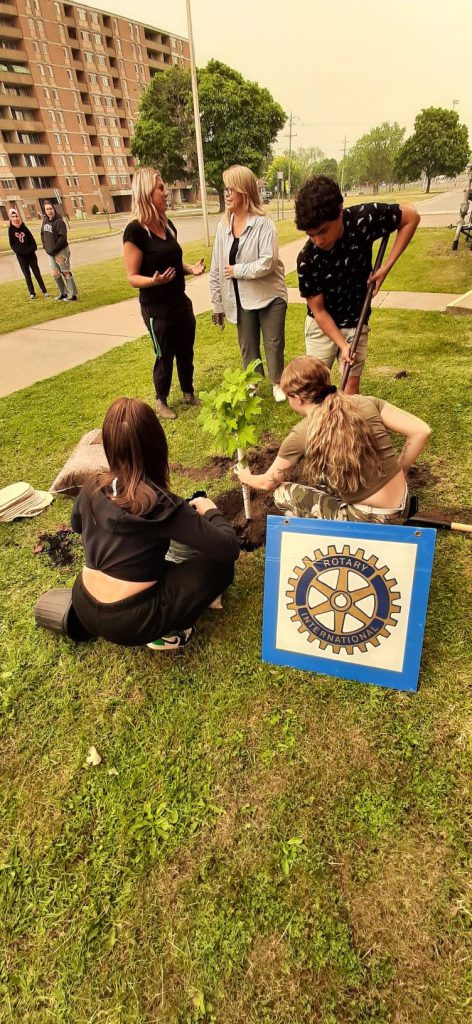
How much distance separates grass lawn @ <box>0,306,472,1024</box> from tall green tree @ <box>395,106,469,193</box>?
63.5 meters

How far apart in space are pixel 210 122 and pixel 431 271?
3453 centimetres

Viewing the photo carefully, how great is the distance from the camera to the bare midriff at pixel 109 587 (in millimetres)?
2031

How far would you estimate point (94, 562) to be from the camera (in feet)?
6.63

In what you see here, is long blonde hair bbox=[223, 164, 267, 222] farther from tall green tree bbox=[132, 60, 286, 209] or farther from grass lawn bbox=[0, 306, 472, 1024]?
tall green tree bbox=[132, 60, 286, 209]

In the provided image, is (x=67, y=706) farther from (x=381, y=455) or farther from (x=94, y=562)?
(x=381, y=455)

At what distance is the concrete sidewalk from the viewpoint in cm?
659

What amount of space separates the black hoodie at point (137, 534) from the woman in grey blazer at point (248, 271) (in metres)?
2.02

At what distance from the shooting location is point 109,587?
2045 mm

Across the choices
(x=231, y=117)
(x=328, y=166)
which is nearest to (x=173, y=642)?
(x=231, y=117)

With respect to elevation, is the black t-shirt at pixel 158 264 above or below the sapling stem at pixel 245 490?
above

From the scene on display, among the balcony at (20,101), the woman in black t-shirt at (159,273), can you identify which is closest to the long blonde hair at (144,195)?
the woman in black t-shirt at (159,273)

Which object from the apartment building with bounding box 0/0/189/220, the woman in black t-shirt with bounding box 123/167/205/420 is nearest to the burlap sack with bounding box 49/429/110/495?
the woman in black t-shirt with bounding box 123/167/205/420

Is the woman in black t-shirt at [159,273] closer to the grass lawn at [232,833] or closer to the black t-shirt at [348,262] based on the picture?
the black t-shirt at [348,262]

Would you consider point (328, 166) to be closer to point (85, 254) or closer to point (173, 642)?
point (85, 254)
